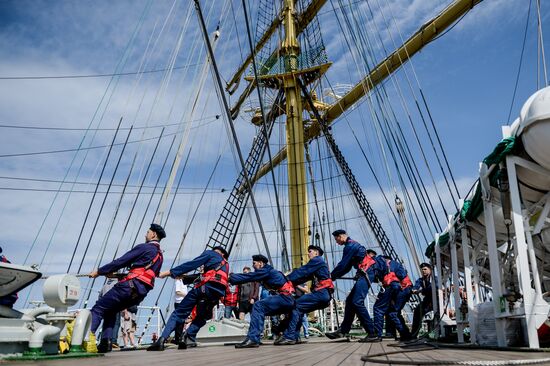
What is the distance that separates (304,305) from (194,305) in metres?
1.62

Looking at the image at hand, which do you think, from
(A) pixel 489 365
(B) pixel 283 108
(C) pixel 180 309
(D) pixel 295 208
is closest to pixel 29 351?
(C) pixel 180 309

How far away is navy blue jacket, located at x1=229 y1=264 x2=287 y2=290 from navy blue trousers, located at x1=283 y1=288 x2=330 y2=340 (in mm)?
506

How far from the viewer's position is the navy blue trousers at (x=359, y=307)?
22.9 ft

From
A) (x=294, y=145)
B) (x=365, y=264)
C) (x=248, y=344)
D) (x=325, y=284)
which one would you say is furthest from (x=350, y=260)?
(x=294, y=145)

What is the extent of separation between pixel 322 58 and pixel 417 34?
4895mm

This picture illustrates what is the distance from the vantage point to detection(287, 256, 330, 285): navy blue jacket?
6.70 meters

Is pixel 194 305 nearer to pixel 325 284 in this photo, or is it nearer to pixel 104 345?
pixel 104 345

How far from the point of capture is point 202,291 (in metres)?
5.87

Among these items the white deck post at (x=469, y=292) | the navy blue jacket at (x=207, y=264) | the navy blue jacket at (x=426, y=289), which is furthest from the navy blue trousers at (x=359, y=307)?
the navy blue jacket at (x=426, y=289)

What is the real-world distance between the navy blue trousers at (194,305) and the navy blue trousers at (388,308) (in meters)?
2.79

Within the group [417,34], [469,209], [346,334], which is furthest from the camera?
[417,34]

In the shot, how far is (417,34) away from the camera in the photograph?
15156 mm

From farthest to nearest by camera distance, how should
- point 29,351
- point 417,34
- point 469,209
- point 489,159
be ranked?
point 417,34 → point 469,209 → point 489,159 → point 29,351

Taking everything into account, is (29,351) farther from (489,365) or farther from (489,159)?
(489,159)
